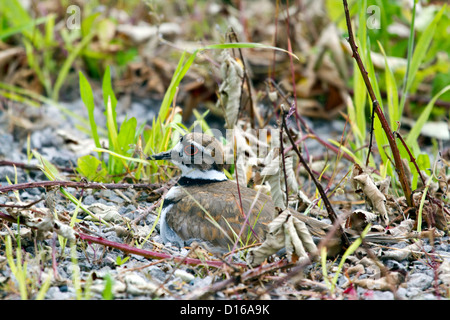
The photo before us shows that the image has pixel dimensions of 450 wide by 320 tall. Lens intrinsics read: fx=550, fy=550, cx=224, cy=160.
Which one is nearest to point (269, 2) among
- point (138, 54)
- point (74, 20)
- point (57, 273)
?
point (138, 54)

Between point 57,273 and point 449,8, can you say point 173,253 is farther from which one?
point 449,8

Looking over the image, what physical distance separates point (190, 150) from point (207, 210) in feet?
2.19

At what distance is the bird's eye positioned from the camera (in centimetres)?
451

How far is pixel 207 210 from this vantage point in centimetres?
406

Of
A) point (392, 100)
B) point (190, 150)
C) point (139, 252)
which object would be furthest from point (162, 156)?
point (392, 100)

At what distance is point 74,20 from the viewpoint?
23.2 ft

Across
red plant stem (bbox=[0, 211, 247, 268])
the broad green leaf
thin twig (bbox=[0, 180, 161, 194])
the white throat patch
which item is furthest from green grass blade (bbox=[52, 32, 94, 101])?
red plant stem (bbox=[0, 211, 247, 268])

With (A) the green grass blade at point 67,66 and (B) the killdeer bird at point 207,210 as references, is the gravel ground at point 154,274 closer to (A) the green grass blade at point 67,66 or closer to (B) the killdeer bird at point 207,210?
(B) the killdeer bird at point 207,210

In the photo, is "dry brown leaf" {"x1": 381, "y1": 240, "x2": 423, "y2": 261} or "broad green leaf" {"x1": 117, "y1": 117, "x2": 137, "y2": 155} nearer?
"dry brown leaf" {"x1": 381, "y1": 240, "x2": 423, "y2": 261}

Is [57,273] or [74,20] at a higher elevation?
[74,20]

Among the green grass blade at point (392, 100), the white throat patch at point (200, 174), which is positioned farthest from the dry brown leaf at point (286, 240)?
the green grass blade at point (392, 100)

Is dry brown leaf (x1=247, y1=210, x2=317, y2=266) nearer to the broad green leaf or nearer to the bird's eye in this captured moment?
the bird's eye

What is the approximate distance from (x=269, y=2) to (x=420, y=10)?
316 cm

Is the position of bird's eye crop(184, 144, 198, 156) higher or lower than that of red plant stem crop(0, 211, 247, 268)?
higher
